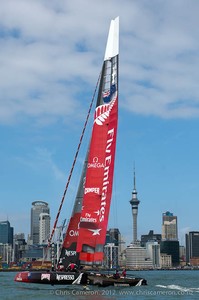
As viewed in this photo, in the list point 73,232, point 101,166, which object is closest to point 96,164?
point 101,166

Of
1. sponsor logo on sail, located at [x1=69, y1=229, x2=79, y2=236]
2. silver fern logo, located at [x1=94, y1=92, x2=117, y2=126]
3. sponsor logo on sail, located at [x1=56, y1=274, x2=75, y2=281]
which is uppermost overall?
silver fern logo, located at [x1=94, y1=92, x2=117, y2=126]

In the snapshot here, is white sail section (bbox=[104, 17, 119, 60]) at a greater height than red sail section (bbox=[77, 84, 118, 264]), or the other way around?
white sail section (bbox=[104, 17, 119, 60])

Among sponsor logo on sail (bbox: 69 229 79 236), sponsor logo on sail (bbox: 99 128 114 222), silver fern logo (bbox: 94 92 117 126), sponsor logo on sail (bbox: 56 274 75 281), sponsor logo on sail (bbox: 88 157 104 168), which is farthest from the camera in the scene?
sponsor logo on sail (bbox: 69 229 79 236)

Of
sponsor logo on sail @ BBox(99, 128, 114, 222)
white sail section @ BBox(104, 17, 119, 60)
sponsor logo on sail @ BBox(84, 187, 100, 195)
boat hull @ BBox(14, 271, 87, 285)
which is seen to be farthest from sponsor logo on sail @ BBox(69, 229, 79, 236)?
white sail section @ BBox(104, 17, 119, 60)

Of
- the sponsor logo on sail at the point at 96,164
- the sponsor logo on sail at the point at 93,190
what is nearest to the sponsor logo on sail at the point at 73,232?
the sponsor logo on sail at the point at 93,190

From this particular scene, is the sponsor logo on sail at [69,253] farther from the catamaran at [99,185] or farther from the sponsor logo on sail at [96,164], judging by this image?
the sponsor logo on sail at [96,164]

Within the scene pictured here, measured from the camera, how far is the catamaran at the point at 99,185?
134 ft

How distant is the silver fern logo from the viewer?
4191cm

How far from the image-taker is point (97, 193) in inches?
1613

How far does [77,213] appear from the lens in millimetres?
42438

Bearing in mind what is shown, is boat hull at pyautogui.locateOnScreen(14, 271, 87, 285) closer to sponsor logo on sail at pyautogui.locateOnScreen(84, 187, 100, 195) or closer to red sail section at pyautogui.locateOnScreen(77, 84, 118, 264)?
red sail section at pyautogui.locateOnScreen(77, 84, 118, 264)

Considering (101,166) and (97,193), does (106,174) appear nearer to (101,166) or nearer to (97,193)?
(101,166)

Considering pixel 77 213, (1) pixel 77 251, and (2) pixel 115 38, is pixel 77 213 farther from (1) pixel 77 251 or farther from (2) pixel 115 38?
(2) pixel 115 38

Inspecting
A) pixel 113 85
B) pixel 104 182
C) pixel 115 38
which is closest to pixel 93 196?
pixel 104 182
